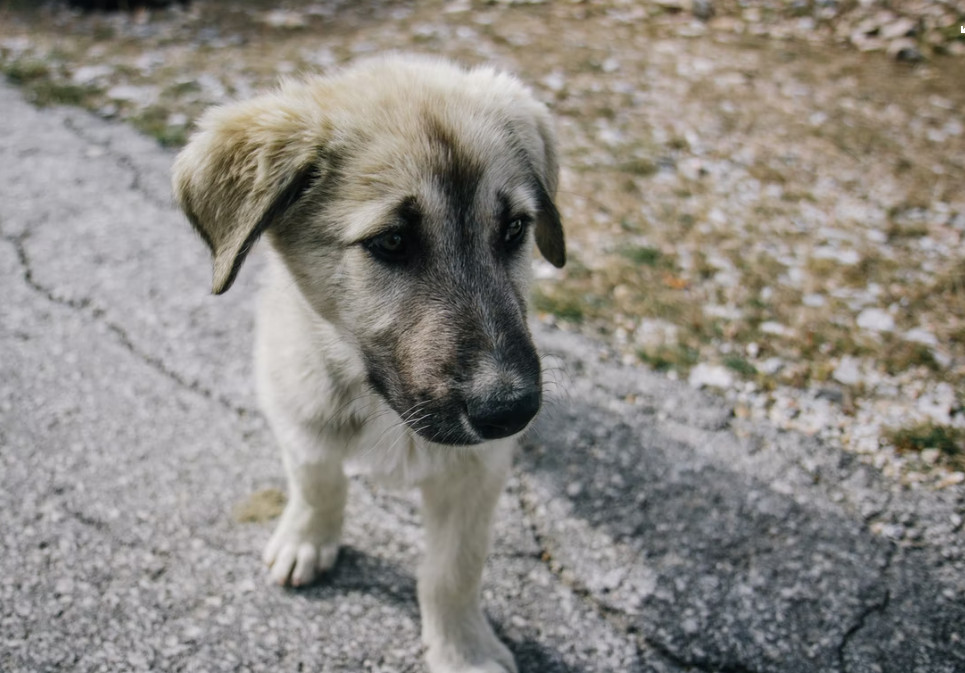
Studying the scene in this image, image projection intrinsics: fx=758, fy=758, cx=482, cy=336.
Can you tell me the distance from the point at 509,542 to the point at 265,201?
1.53 meters

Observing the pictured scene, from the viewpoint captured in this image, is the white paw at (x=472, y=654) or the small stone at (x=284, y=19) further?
the small stone at (x=284, y=19)

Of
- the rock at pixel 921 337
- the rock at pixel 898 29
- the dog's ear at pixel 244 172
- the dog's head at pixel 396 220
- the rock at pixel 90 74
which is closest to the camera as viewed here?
the dog's head at pixel 396 220

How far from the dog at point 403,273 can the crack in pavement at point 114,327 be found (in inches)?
33.0

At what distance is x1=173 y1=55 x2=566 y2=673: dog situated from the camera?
78.7 inches

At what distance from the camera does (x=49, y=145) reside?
4.79m

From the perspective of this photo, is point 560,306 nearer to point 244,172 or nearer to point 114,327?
point 244,172

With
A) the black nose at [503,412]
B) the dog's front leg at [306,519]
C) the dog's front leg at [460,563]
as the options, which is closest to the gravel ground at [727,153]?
the dog's front leg at [460,563]

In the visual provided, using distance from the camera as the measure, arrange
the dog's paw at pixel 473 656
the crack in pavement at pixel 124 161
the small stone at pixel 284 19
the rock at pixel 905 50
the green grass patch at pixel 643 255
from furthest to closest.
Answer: the small stone at pixel 284 19
the rock at pixel 905 50
the crack in pavement at pixel 124 161
the green grass patch at pixel 643 255
the dog's paw at pixel 473 656

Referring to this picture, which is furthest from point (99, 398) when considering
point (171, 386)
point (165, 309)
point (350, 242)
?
point (350, 242)

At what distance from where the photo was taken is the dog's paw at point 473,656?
2377 mm

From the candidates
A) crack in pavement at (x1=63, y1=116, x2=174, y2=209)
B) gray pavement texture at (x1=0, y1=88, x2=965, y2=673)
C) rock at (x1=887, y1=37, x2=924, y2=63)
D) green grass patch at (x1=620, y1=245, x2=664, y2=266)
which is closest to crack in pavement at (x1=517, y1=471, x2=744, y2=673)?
gray pavement texture at (x1=0, y1=88, x2=965, y2=673)

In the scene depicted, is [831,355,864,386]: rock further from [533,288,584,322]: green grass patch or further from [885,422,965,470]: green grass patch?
[533,288,584,322]: green grass patch

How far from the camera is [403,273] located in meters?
2.09

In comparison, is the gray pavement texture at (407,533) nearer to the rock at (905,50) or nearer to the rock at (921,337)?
the rock at (921,337)
